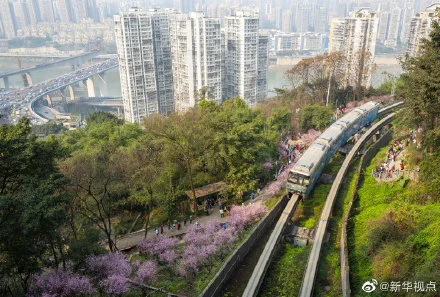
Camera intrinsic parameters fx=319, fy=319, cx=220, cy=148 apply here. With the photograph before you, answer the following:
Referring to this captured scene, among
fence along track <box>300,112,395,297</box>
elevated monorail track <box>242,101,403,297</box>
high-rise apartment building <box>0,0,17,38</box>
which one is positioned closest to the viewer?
fence along track <box>300,112,395,297</box>

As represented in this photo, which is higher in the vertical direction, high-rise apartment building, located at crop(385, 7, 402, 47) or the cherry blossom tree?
high-rise apartment building, located at crop(385, 7, 402, 47)

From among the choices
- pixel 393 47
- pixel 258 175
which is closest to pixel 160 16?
pixel 258 175

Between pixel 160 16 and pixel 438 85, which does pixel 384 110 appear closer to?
pixel 438 85

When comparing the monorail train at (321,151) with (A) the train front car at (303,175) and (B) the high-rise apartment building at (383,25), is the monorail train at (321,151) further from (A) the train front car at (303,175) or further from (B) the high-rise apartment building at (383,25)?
(B) the high-rise apartment building at (383,25)

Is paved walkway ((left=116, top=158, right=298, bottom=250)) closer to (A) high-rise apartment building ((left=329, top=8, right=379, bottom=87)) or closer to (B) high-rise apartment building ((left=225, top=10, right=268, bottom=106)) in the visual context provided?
(B) high-rise apartment building ((left=225, top=10, right=268, bottom=106))

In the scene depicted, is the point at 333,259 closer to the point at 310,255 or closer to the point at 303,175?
the point at 310,255

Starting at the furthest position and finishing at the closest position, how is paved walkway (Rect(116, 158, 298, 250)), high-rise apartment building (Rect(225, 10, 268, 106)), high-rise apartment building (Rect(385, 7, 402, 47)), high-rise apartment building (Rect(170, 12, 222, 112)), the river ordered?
high-rise apartment building (Rect(385, 7, 402, 47))
the river
high-rise apartment building (Rect(225, 10, 268, 106))
high-rise apartment building (Rect(170, 12, 222, 112))
paved walkway (Rect(116, 158, 298, 250))

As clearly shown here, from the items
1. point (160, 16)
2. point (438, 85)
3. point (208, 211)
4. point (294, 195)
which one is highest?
point (160, 16)

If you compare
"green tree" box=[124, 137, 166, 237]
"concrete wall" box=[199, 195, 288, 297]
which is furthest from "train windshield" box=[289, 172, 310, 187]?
"green tree" box=[124, 137, 166, 237]
